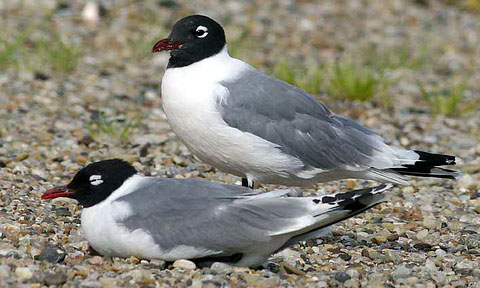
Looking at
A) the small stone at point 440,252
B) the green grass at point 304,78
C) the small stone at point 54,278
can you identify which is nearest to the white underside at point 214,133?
the small stone at point 440,252

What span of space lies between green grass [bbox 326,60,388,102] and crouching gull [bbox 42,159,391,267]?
4.35 meters

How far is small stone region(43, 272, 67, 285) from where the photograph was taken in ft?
14.2

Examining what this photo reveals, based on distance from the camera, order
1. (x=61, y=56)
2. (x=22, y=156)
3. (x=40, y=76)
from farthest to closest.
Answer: (x=61, y=56)
(x=40, y=76)
(x=22, y=156)

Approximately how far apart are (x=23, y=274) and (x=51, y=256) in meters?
0.34

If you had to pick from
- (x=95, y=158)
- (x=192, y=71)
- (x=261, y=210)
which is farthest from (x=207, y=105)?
(x=95, y=158)

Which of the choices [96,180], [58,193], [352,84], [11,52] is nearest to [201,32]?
[96,180]

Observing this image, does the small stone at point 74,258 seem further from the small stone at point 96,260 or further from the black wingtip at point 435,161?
the black wingtip at point 435,161

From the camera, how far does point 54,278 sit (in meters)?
4.36

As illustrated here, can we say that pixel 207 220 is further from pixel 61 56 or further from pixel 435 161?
pixel 61 56

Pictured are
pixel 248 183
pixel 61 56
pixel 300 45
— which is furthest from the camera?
pixel 300 45

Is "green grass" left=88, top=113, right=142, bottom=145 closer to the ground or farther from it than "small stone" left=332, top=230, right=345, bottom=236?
closer to the ground

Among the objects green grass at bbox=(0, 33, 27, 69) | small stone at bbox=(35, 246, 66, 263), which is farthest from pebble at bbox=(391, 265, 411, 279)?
green grass at bbox=(0, 33, 27, 69)

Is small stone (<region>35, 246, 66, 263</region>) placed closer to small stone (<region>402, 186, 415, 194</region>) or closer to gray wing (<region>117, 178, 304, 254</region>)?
gray wing (<region>117, 178, 304, 254</region>)

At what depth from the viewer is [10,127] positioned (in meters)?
7.61
